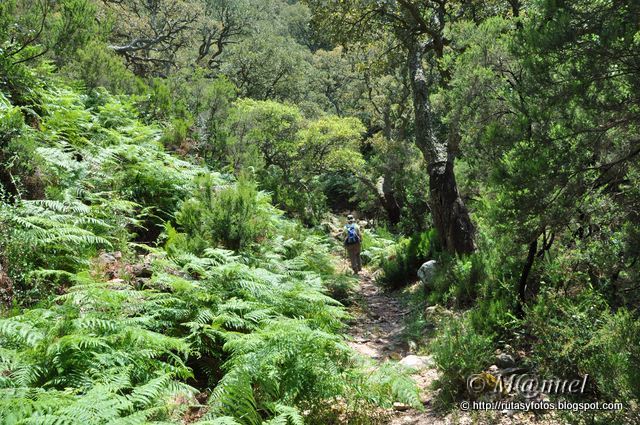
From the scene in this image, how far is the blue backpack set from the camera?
1038 centimetres

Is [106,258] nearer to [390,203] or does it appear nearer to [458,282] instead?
[458,282]

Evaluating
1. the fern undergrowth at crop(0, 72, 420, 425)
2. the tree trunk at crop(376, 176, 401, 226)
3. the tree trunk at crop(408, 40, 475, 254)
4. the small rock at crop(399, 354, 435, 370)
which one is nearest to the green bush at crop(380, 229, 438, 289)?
the tree trunk at crop(408, 40, 475, 254)

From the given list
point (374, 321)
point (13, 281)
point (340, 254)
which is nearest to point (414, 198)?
point (340, 254)

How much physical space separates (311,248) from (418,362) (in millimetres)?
4071

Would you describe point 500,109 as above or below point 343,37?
below

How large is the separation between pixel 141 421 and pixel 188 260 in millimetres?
2990

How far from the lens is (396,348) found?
19.1 feet

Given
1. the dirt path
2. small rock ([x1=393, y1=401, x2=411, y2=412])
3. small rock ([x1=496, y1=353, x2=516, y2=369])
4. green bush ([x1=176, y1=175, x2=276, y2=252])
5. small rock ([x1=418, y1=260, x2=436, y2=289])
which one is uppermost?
green bush ([x1=176, y1=175, x2=276, y2=252])

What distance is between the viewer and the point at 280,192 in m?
14.1

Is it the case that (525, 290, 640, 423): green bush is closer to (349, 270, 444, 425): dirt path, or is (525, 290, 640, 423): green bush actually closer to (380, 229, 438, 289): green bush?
(349, 270, 444, 425): dirt path

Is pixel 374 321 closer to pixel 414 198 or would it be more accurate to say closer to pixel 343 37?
pixel 343 37

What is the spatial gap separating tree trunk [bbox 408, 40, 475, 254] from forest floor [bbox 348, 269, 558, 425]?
142 centimetres

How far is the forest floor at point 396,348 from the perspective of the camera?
3738mm

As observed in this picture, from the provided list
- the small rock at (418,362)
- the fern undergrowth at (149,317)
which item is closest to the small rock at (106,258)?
the fern undergrowth at (149,317)
